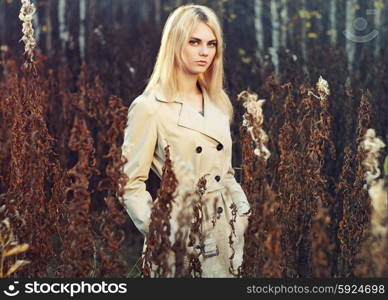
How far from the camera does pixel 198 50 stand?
8.82ft

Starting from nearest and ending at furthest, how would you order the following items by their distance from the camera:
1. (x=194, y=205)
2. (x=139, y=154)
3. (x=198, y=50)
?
(x=194, y=205) → (x=139, y=154) → (x=198, y=50)

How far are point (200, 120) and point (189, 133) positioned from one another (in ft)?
0.24

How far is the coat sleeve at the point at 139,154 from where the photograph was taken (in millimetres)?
2543

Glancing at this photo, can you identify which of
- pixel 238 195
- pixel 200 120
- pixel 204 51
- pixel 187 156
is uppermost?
pixel 204 51

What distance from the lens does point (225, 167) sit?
2.78 meters

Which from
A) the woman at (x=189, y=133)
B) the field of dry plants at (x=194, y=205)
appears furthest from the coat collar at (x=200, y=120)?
the field of dry plants at (x=194, y=205)

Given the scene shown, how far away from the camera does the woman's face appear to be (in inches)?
106

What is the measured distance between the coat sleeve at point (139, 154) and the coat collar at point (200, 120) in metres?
0.09

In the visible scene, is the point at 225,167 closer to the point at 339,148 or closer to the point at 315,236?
the point at 315,236

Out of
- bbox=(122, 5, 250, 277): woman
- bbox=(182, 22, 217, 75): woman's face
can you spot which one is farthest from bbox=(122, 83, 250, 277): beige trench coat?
bbox=(182, 22, 217, 75): woman's face

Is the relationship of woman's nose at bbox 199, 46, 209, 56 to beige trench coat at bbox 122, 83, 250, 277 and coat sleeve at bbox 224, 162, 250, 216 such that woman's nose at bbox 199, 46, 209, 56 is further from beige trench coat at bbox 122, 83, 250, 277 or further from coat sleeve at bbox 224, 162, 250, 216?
coat sleeve at bbox 224, 162, 250, 216

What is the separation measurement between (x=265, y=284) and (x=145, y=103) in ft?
2.65

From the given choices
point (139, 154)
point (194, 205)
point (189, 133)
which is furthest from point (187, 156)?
point (194, 205)

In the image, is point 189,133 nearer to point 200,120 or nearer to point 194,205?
point 200,120
